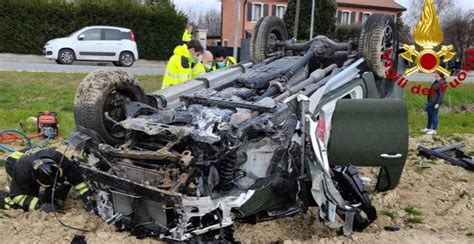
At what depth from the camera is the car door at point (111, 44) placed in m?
16.4

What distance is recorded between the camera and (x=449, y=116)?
11.1 meters

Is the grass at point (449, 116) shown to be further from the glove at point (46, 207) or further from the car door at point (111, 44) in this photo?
the car door at point (111, 44)

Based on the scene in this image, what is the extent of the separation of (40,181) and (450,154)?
5.13 m

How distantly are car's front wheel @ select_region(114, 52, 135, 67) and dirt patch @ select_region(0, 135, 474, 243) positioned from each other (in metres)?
12.6

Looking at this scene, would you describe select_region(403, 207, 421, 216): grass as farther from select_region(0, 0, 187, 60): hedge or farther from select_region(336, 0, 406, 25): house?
select_region(336, 0, 406, 25): house

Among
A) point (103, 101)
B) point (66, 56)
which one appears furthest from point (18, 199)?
point (66, 56)

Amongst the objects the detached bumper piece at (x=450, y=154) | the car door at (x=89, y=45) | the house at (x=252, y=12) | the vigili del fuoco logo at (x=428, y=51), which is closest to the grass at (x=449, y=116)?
the detached bumper piece at (x=450, y=154)

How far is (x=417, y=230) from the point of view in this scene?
359 centimetres

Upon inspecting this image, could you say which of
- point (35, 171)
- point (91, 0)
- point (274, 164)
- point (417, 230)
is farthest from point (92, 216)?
point (91, 0)

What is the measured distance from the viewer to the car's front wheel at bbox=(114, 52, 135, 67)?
16906mm

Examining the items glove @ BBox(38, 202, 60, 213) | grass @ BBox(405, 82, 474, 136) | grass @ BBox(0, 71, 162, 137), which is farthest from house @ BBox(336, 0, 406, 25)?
glove @ BBox(38, 202, 60, 213)

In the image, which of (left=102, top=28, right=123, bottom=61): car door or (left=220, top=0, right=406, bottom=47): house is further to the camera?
(left=220, top=0, right=406, bottom=47): house

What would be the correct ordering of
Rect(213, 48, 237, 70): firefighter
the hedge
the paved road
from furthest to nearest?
the hedge → the paved road → Rect(213, 48, 237, 70): firefighter

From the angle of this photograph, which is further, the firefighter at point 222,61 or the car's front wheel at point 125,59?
the car's front wheel at point 125,59
